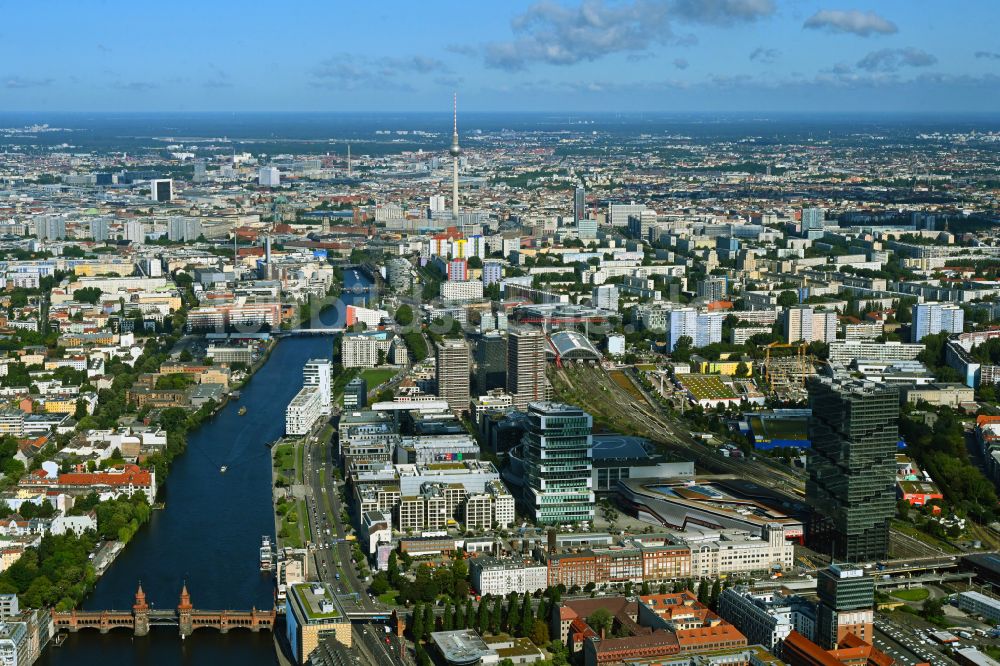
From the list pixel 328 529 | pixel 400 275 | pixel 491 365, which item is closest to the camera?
pixel 328 529

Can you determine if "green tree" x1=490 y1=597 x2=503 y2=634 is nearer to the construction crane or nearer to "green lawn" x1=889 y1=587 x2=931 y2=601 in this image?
"green lawn" x1=889 y1=587 x2=931 y2=601

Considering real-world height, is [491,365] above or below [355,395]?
above

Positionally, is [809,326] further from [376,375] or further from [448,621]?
[448,621]

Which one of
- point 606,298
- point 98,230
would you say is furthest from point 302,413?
point 98,230

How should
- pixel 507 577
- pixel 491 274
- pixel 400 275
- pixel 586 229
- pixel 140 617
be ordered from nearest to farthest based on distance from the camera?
pixel 140 617, pixel 507 577, pixel 491 274, pixel 400 275, pixel 586 229

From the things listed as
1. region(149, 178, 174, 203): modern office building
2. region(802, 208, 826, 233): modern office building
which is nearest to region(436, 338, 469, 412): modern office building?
region(802, 208, 826, 233): modern office building

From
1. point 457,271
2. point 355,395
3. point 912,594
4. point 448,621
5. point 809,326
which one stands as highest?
point 457,271

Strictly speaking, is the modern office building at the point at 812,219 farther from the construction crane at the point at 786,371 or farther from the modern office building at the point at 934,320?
the construction crane at the point at 786,371

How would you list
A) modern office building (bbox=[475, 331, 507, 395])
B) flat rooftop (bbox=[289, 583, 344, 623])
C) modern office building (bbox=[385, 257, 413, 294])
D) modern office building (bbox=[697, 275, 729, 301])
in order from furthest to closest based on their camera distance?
modern office building (bbox=[385, 257, 413, 294]), modern office building (bbox=[697, 275, 729, 301]), modern office building (bbox=[475, 331, 507, 395]), flat rooftop (bbox=[289, 583, 344, 623])
